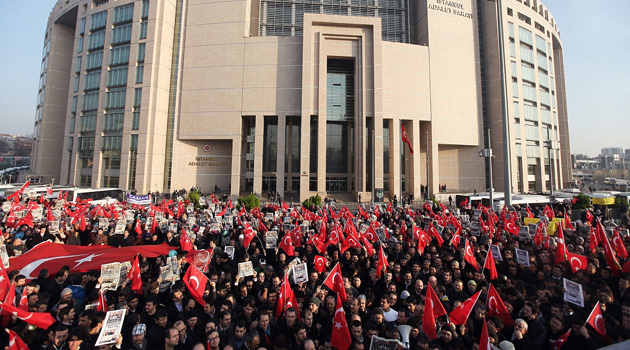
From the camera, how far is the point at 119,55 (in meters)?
40.6

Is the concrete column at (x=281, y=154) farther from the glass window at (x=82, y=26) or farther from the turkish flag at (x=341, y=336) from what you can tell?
the glass window at (x=82, y=26)

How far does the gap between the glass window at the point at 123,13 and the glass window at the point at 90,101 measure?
10587 mm

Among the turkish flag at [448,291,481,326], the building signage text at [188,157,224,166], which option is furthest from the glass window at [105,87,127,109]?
the turkish flag at [448,291,481,326]

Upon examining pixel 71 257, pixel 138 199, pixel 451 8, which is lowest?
pixel 71 257

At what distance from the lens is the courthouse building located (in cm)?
3778

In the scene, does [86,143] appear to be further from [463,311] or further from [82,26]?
Result: [463,311]

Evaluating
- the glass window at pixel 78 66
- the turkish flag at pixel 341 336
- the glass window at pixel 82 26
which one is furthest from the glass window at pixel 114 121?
the turkish flag at pixel 341 336

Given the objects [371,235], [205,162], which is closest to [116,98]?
[205,162]

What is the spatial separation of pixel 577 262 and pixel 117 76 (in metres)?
49.9

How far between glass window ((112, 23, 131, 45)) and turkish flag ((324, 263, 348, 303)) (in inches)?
1870

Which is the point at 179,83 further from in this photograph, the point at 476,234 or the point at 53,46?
the point at 476,234

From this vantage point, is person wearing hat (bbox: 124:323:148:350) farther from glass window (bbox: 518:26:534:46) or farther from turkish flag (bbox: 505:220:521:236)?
glass window (bbox: 518:26:534:46)

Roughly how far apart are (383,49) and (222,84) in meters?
21.8

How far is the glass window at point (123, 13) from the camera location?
40562 millimetres
